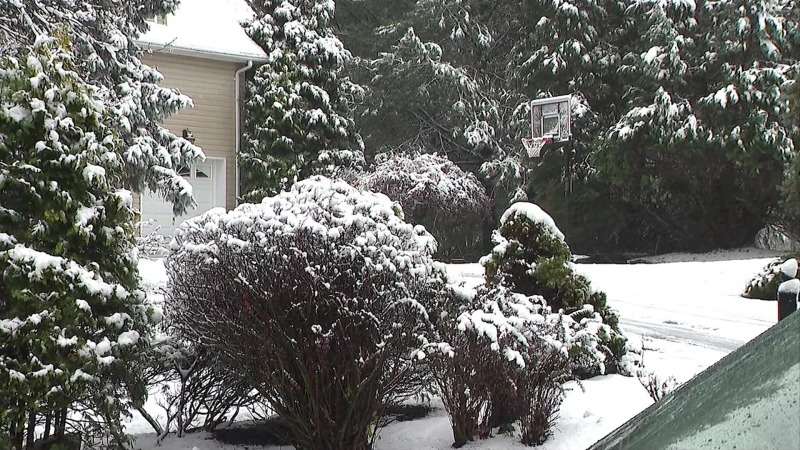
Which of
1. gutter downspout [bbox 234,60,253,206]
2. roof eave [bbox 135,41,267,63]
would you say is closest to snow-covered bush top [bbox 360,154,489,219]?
gutter downspout [bbox 234,60,253,206]

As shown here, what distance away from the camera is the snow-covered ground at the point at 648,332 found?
17.2 feet

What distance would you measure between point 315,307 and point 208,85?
16.5 metres

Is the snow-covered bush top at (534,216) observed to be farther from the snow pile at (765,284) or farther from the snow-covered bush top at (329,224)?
the snow pile at (765,284)

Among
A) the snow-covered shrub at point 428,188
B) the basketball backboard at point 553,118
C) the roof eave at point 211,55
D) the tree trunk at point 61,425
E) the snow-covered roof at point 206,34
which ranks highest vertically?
the snow-covered roof at point 206,34

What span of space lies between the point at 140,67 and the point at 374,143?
46.2 feet

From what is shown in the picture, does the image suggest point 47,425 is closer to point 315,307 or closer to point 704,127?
point 315,307

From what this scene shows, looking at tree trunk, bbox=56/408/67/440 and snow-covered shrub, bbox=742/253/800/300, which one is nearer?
tree trunk, bbox=56/408/67/440

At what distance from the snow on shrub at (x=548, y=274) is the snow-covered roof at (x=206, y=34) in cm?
1353

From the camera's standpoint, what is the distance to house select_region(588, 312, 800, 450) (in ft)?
2.89

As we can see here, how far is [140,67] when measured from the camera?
12.9 metres

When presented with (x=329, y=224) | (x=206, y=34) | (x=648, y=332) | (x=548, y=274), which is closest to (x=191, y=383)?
(x=329, y=224)

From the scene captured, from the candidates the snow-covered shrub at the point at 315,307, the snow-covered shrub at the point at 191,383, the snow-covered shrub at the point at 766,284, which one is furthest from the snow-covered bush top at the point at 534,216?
the snow-covered shrub at the point at 766,284

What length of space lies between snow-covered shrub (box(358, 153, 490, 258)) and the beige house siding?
386 cm

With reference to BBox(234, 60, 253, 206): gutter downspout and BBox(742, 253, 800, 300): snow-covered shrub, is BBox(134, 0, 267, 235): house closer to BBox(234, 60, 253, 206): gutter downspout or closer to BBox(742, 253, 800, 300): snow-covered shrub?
BBox(234, 60, 253, 206): gutter downspout
